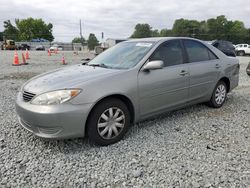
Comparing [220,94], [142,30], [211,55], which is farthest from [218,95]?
[142,30]

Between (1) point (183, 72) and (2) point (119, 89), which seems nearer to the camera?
(2) point (119, 89)

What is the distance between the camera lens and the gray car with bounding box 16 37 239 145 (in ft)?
9.27

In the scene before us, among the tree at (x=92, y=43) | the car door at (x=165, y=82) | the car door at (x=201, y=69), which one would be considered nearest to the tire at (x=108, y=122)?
the car door at (x=165, y=82)

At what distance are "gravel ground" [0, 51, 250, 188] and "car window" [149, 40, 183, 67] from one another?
3.49ft

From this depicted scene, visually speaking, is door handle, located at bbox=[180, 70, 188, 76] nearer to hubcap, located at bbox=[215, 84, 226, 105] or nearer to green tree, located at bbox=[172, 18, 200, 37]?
hubcap, located at bbox=[215, 84, 226, 105]

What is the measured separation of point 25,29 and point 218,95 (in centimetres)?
7681

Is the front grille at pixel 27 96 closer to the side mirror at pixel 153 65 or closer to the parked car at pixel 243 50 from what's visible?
the side mirror at pixel 153 65

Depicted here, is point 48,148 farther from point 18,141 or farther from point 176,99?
point 176,99

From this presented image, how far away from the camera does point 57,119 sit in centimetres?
274

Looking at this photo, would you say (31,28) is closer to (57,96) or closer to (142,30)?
(142,30)

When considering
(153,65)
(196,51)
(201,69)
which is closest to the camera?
(153,65)

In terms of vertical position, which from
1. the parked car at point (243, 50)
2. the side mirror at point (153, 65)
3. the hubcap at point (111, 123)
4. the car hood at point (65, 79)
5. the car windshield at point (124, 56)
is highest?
the parked car at point (243, 50)

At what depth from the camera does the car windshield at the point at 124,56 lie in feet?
11.8

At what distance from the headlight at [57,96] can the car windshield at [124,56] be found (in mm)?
970
